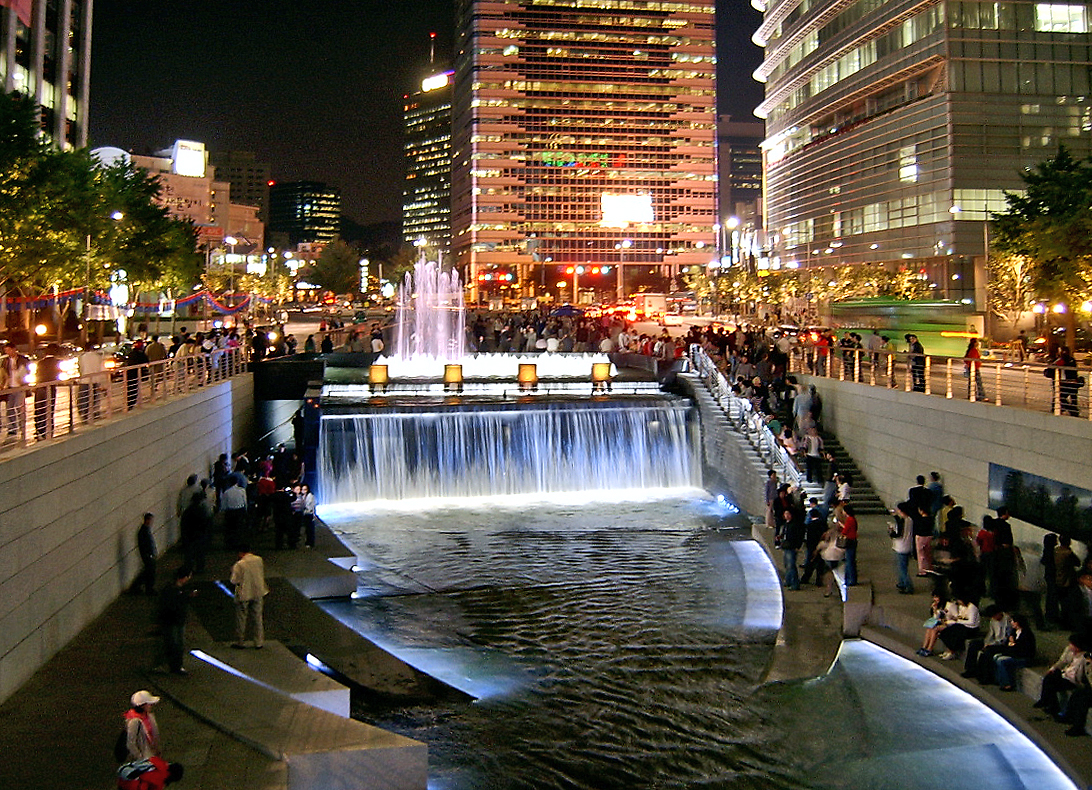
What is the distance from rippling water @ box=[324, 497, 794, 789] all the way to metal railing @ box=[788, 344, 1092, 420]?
18.6 ft

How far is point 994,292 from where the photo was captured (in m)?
59.2

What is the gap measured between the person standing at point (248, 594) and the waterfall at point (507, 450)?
1407 centimetres

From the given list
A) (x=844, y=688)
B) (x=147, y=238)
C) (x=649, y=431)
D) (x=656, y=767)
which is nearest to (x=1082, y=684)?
(x=844, y=688)

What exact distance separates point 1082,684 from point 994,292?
52723mm

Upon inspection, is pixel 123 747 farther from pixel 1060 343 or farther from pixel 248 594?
pixel 1060 343

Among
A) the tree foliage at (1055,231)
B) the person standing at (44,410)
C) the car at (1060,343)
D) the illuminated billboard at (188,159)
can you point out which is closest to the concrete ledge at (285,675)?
the person standing at (44,410)

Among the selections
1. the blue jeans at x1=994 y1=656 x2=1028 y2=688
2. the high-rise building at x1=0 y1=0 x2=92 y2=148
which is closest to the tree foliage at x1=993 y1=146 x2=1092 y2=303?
the blue jeans at x1=994 y1=656 x2=1028 y2=688

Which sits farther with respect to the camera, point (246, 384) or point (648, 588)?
point (246, 384)

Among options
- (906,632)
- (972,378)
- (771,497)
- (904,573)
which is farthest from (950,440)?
(906,632)

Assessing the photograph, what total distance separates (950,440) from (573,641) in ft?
31.0

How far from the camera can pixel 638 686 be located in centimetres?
1489

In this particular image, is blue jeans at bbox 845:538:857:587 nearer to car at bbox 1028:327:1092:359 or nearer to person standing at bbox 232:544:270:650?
person standing at bbox 232:544:270:650

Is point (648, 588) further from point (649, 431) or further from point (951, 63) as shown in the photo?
point (951, 63)

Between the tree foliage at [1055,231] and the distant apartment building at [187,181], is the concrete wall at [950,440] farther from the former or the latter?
the distant apartment building at [187,181]
